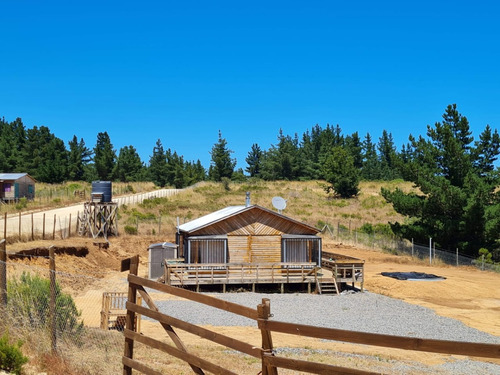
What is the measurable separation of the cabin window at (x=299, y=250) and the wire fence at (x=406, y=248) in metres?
11.4

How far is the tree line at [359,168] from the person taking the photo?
35.3 meters

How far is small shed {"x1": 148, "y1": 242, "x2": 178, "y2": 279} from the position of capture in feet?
85.9

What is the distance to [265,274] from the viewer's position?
25.2 meters

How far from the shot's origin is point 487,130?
3856cm

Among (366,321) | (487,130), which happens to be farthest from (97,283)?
(487,130)

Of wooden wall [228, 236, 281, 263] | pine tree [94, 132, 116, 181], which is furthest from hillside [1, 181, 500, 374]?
pine tree [94, 132, 116, 181]

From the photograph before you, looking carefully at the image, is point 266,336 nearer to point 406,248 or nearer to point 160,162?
point 406,248

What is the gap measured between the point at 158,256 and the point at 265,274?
5.59 meters

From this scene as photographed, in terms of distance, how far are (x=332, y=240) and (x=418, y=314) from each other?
22.0 m

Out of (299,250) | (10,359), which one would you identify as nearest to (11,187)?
(299,250)

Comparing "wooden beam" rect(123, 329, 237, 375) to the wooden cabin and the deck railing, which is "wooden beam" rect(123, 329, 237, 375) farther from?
the wooden cabin

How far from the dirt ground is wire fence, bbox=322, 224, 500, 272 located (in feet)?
2.81

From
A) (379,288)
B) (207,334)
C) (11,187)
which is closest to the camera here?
(207,334)

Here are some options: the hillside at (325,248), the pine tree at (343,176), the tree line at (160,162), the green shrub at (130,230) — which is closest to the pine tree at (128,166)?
the tree line at (160,162)
